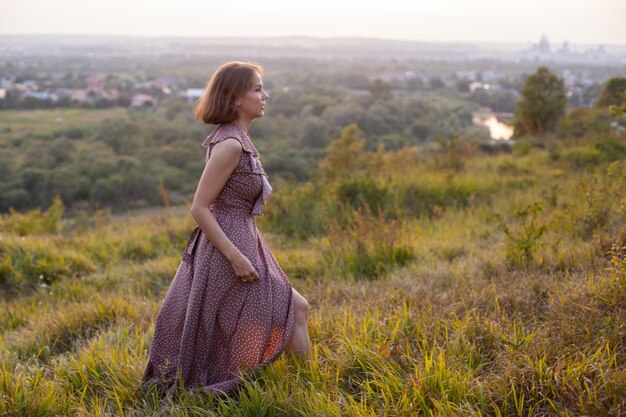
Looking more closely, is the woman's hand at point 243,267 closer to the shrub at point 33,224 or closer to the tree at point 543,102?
the shrub at point 33,224

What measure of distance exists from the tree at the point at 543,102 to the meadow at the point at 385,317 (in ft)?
37.6

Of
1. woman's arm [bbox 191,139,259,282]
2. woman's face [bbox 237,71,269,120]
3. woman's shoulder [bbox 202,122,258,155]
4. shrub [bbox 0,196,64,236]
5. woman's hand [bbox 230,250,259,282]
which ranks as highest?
woman's face [bbox 237,71,269,120]

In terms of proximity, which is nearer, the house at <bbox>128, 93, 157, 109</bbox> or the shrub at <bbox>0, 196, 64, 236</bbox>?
the shrub at <bbox>0, 196, 64, 236</bbox>

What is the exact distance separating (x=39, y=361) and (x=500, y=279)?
118 inches

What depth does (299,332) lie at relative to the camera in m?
2.75

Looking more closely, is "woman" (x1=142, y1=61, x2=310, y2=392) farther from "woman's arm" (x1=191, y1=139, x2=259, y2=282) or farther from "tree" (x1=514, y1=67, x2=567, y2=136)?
"tree" (x1=514, y1=67, x2=567, y2=136)

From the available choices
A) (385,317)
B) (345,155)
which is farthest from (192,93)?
(385,317)

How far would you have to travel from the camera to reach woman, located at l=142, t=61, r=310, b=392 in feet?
8.55

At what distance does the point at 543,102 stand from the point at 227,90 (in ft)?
56.9

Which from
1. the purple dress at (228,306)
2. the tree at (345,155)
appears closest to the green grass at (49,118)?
the tree at (345,155)

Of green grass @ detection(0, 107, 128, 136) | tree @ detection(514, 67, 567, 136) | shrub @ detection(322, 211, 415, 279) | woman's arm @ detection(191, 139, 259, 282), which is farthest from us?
green grass @ detection(0, 107, 128, 136)

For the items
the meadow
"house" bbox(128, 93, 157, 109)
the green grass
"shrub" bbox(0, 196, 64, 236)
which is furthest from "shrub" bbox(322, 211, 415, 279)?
"house" bbox(128, 93, 157, 109)

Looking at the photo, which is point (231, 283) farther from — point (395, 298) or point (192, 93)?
point (192, 93)

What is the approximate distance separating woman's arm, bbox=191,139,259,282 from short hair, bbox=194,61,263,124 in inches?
6.1
